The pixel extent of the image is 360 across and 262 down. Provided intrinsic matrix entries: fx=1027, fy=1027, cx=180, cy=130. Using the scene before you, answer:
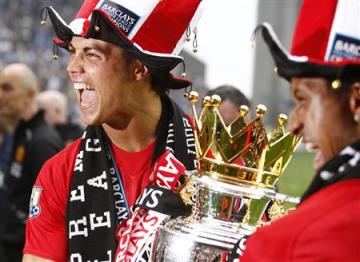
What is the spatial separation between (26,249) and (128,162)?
48cm

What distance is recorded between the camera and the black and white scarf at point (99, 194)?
355 cm

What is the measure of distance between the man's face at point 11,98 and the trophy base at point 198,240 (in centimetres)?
449

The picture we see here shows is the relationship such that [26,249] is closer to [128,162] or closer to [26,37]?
[128,162]

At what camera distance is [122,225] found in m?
3.55

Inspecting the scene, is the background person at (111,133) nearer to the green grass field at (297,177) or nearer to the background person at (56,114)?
the background person at (56,114)

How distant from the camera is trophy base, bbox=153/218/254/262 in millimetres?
2842

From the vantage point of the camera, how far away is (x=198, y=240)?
286 centimetres

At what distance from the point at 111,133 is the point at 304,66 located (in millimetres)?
1569

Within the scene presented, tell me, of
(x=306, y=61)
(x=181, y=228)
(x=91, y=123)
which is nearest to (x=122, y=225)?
(x=91, y=123)

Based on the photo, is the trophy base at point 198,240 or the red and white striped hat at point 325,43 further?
the trophy base at point 198,240

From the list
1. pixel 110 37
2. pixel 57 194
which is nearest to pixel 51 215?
pixel 57 194

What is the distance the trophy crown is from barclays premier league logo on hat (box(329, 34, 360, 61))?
763 mm

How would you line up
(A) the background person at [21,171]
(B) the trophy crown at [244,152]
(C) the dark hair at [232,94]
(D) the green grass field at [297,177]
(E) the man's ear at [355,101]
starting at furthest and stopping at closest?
(D) the green grass field at [297,177], (A) the background person at [21,171], (C) the dark hair at [232,94], (B) the trophy crown at [244,152], (E) the man's ear at [355,101]

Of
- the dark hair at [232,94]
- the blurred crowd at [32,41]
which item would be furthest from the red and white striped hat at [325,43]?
the blurred crowd at [32,41]
